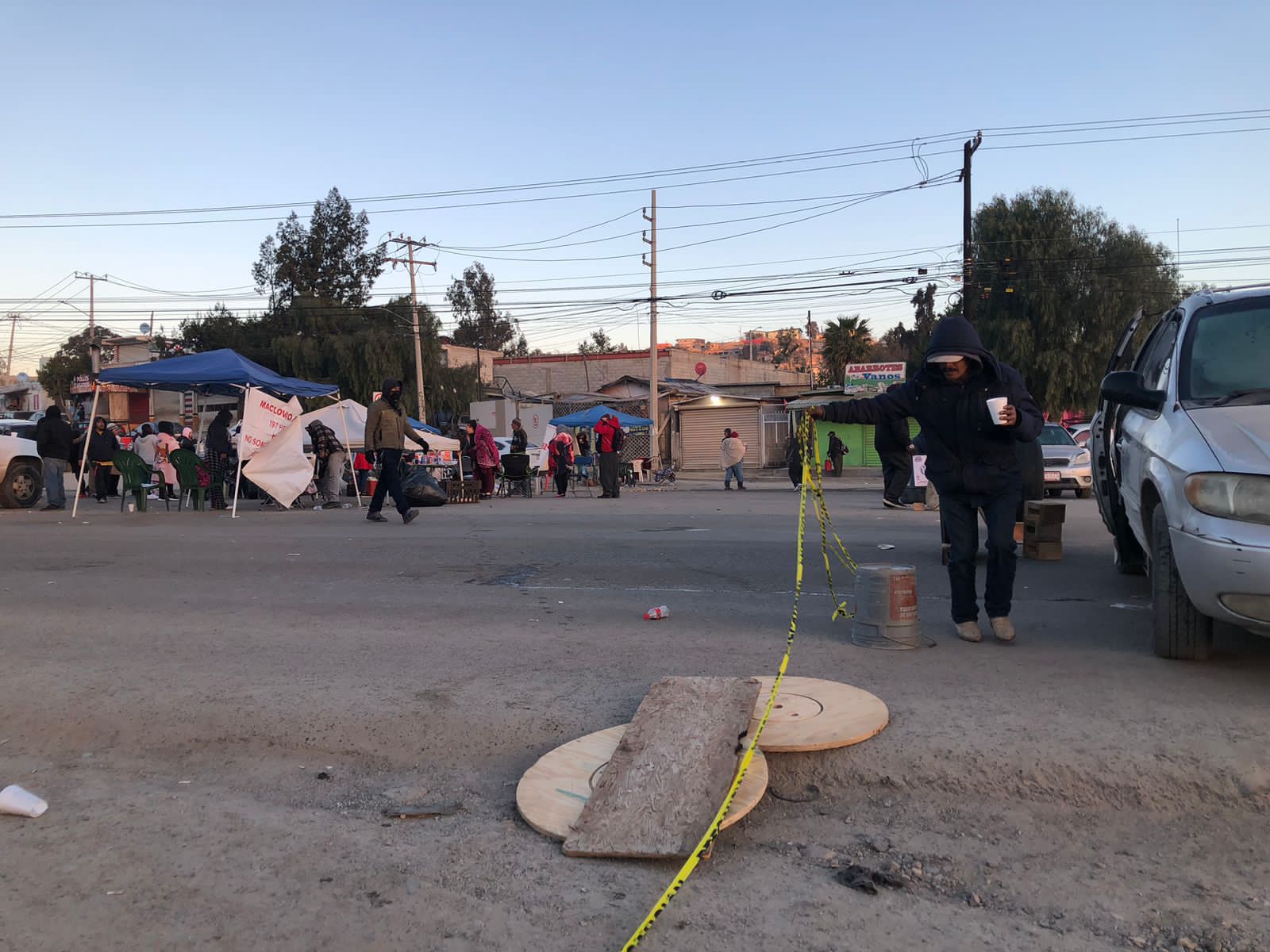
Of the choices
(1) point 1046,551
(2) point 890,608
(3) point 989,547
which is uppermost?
(3) point 989,547

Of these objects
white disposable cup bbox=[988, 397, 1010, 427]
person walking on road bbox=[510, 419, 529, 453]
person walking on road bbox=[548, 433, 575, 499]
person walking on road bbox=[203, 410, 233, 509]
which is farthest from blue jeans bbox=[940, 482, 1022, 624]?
person walking on road bbox=[510, 419, 529, 453]

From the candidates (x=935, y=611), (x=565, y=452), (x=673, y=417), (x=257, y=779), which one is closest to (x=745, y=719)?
(x=257, y=779)

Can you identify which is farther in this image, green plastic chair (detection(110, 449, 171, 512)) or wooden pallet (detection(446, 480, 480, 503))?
wooden pallet (detection(446, 480, 480, 503))

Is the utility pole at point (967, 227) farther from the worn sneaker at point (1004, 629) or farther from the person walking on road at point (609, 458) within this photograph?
the worn sneaker at point (1004, 629)

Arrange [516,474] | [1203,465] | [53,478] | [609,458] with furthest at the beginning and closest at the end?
1. [516,474]
2. [609,458]
3. [53,478]
4. [1203,465]

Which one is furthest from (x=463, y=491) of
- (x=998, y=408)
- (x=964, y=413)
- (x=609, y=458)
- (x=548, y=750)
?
(x=548, y=750)

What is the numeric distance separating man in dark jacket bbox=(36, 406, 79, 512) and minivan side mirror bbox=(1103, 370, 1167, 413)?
17192 mm

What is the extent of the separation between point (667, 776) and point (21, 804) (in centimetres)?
249

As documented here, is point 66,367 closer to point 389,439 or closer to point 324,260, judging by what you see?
point 324,260

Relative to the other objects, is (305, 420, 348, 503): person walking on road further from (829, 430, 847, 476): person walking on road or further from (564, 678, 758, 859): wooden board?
(829, 430, 847, 476): person walking on road

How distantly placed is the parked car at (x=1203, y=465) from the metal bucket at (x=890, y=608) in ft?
4.19

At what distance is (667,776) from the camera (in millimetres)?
3584

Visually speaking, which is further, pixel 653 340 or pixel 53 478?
pixel 653 340

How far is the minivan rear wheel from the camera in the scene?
507 centimetres
